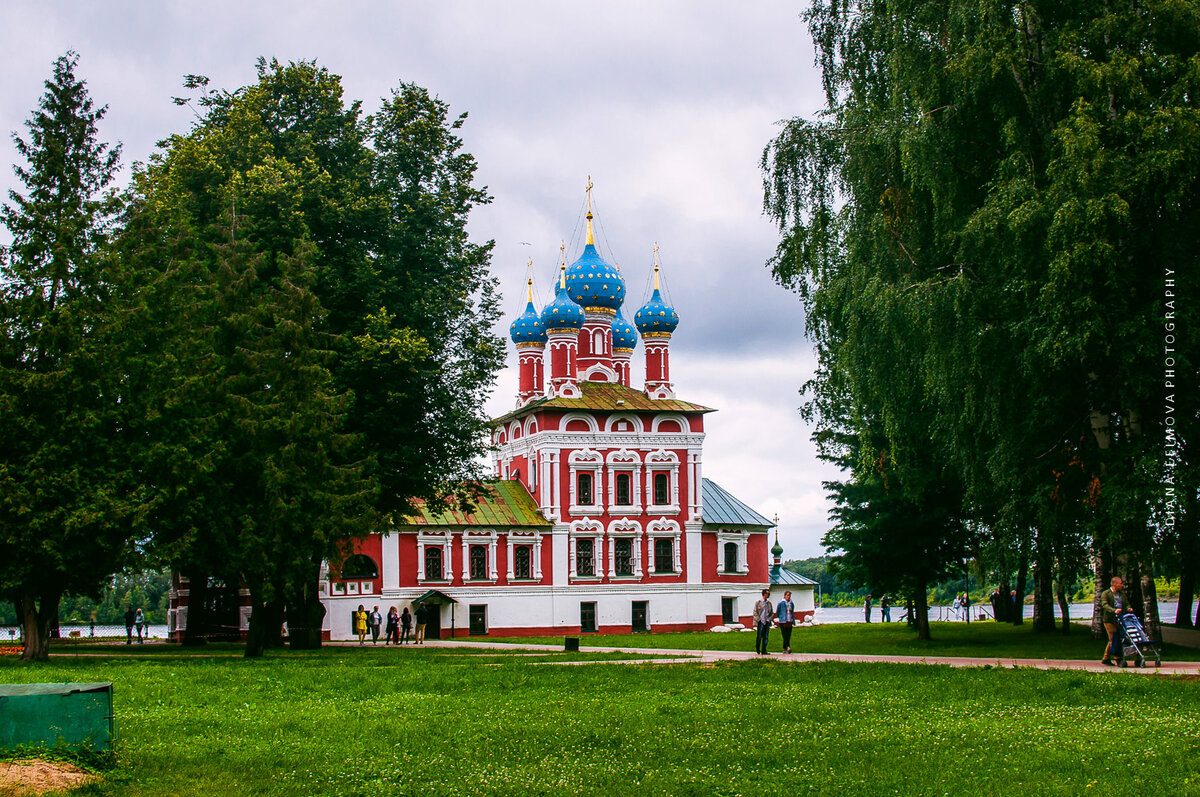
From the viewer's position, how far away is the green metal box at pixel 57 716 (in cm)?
847

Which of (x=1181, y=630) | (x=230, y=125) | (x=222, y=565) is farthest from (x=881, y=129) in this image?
(x=230, y=125)

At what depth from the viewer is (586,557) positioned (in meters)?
49.9

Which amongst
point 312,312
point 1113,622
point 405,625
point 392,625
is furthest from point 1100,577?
point 405,625

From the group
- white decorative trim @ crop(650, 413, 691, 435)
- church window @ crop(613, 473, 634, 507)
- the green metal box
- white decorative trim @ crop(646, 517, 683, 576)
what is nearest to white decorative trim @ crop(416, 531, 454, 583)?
church window @ crop(613, 473, 634, 507)

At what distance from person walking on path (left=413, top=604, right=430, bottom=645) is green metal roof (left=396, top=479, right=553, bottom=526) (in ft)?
11.8

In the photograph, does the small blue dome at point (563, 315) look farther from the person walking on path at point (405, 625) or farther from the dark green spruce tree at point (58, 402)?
the dark green spruce tree at point (58, 402)

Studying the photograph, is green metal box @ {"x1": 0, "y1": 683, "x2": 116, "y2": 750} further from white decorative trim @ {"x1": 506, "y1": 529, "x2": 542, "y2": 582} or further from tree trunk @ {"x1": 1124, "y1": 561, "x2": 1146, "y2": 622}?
white decorative trim @ {"x1": 506, "y1": 529, "x2": 542, "y2": 582}

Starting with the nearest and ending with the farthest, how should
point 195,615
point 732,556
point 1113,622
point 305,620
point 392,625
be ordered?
point 1113,622 < point 305,620 < point 195,615 < point 392,625 < point 732,556

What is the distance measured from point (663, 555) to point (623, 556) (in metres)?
1.80

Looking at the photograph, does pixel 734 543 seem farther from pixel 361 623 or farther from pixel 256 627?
pixel 256 627

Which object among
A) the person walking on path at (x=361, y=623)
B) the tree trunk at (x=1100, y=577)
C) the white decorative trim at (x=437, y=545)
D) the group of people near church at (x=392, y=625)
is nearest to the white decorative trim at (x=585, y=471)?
the white decorative trim at (x=437, y=545)

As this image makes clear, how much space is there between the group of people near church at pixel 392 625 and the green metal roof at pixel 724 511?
45.8ft

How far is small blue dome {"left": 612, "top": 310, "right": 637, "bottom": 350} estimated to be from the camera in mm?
54844

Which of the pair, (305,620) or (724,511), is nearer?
(305,620)
